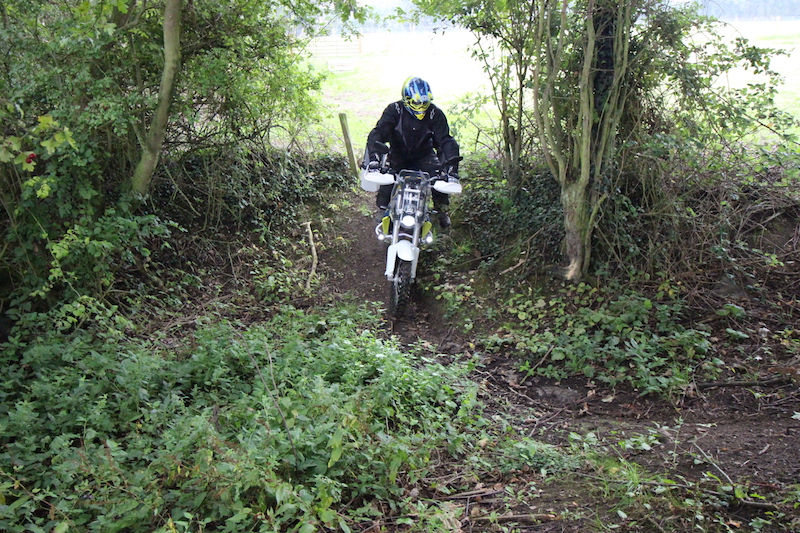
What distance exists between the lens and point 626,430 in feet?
12.2

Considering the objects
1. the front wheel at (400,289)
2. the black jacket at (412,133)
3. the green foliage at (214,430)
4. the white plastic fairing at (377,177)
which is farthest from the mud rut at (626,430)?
the black jacket at (412,133)

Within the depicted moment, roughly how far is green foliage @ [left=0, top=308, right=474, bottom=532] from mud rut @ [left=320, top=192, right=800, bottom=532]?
1.42ft

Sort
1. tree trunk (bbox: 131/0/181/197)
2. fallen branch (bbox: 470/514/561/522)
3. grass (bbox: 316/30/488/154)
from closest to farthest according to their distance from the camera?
fallen branch (bbox: 470/514/561/522)
tree trunk (bbox: 131/0/181/197)
grass (bbox: 316/30/488/154)

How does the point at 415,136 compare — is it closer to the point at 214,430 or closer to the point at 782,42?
the point at 782,42

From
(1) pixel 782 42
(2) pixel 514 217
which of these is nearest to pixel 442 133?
(2) pixel 514 217

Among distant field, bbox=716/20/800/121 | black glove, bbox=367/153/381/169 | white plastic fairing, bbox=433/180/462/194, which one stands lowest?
white plastic fairing, bbox=433/180/462/194

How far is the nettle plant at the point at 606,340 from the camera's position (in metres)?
4.34

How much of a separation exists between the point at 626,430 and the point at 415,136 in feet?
12.8

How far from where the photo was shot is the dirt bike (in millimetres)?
5629

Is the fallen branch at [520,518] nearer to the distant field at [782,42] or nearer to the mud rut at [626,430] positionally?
the mud rut at [626,430]

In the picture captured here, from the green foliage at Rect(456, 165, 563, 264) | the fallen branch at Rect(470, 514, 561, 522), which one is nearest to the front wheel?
the green foliage at Rect(456, 165, 563, 264)

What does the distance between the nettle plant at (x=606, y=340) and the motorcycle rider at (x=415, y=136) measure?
1.73m

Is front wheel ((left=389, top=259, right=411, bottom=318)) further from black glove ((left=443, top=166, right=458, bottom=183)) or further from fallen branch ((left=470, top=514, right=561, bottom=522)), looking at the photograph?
fallen branch ((left=470, top=514, right=561, bottom=522))

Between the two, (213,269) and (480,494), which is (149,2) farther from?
(480,494)
